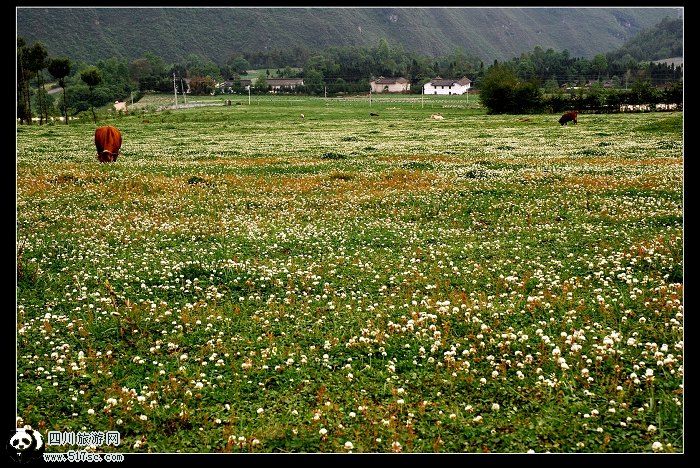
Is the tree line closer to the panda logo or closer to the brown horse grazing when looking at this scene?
the brown horse grazing

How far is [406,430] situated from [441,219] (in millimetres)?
11999

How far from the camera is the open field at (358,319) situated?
7195 millimetres

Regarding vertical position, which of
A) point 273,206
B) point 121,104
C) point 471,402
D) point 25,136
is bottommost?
point 471,402

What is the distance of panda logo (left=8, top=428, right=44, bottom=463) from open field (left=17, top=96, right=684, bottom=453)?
0.53 meters

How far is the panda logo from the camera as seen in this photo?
6.31m

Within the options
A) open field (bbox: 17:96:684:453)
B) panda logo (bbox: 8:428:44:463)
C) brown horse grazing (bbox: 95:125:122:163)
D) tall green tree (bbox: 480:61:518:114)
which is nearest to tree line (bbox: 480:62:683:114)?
tall green tree (bbox: 480:61:518:114)

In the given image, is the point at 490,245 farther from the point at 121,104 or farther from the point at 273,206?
the point at 121,104

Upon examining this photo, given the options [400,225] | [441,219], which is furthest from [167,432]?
[441,219]

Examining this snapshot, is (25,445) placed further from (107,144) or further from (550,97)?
(550,97)

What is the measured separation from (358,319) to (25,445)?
5670 millimetres

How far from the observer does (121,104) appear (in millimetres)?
167875

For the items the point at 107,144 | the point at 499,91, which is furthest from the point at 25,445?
the point at 499,91

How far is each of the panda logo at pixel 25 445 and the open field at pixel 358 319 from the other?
531 millimetres

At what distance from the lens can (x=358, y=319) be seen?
409 inches
